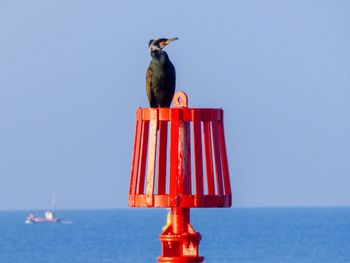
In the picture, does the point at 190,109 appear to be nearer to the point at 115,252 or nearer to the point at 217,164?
the point at 217,164

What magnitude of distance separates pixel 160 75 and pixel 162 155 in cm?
91

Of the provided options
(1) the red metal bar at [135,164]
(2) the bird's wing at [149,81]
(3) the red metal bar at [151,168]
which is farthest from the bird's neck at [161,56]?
(3) the red metal bar at [151,168]

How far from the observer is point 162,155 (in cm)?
1457

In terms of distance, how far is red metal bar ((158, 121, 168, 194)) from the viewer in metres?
14.5

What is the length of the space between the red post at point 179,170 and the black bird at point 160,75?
60cm

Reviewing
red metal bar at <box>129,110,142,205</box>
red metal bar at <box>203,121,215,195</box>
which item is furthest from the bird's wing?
red metal bar at <box>203,121,215,195</box>

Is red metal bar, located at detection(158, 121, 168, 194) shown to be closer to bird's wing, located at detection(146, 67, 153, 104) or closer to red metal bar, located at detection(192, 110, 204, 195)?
red metal bar, located at detection(192, 110, 204, 195)

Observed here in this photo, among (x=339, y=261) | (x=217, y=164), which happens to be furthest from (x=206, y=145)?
(x=339, y=261)

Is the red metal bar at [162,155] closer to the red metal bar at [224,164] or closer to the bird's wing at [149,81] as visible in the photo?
the red metal bar at [224,164]

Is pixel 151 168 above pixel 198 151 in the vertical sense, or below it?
below

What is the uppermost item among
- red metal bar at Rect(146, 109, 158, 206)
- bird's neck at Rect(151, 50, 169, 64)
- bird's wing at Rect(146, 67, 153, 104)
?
bird's neck at Rect(151, 50, 169, 64)

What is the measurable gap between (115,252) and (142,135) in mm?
137018

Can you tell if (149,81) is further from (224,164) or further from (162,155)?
(224,164)

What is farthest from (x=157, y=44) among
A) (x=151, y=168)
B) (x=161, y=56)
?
(x=151, y=168)
